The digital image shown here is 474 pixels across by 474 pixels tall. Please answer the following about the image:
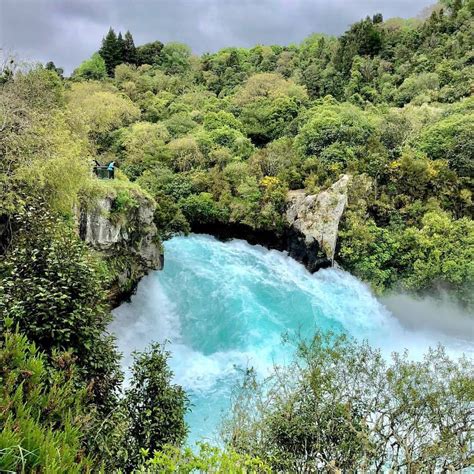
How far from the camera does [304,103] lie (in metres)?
35.9

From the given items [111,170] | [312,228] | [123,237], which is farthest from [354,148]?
[123,237]

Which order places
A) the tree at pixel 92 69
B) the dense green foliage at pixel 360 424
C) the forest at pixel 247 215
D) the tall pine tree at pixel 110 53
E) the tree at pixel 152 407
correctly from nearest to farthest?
the forest at pixel 247 215
the tree at pixel 152 407
the dense green foliage at pixel 360 424
the tree at pixel 92 69
the tall pine tree at pixel 110 53

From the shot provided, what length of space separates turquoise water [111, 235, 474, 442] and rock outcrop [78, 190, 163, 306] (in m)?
1.16

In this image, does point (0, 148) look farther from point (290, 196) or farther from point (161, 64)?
point (161, 64)

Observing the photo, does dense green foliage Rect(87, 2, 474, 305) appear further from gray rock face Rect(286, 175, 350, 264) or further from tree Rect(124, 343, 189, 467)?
tree Rect(124, 343, 189, 467)

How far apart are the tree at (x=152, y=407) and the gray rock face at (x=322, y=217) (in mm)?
14479

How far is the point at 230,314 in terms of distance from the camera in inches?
661

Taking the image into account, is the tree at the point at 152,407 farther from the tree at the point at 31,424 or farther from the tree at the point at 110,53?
the tree at the point at 110,53

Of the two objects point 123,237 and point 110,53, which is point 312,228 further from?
point 110,53

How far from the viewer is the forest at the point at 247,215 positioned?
5.00 meters

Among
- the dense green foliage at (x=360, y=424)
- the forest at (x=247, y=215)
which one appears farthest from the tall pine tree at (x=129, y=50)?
the dense green foliage at (x=360, y=424)

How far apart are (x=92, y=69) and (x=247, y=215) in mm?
33800

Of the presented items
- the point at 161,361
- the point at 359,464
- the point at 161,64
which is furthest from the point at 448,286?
the point at 161,64

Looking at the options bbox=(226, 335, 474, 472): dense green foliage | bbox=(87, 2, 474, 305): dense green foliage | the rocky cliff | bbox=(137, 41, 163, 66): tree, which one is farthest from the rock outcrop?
bbox=(137, 41, 163, 66): tree
